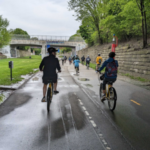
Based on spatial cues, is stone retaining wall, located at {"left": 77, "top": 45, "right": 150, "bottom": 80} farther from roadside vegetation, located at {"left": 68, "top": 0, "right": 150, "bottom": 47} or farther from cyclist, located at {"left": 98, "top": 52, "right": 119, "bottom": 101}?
cyclist, located at {"left": 98, "top": 52, "right": 119, "bottom": 101}

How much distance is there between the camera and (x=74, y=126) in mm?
4336

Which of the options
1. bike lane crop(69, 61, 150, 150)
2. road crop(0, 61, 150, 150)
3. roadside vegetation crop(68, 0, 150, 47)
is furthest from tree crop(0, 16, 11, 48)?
bike lane crop(69, 61, 150, 150)

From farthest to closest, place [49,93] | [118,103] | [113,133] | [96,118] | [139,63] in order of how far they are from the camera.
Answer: [139,63] < [118,103] < [49,93] < [96,118] < [113,133]

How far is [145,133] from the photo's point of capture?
396cm

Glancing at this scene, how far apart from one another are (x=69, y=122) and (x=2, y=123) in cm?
178

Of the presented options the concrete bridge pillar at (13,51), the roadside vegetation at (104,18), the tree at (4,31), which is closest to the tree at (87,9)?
the roadside vegetation at (104,18)

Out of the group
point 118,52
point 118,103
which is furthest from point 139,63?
point 118,103

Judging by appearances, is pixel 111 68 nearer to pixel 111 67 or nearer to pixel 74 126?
pixel 111 67

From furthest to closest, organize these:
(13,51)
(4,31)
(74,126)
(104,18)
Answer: (13,51) → (4,31) → (104,18) → (74,126)

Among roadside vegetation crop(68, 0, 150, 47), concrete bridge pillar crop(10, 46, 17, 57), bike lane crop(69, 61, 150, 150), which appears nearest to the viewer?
bike lane crop(69, 61, 150, 150)

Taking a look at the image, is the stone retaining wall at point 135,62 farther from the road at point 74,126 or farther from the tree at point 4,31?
the tree at point 4,31

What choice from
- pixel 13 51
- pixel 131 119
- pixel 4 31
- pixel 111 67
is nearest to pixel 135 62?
pixel 111 67

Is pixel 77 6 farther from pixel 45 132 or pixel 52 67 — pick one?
pixel 45 132

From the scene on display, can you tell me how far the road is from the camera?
3426mm
